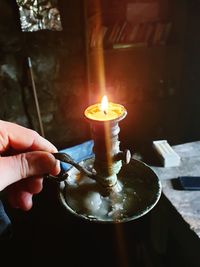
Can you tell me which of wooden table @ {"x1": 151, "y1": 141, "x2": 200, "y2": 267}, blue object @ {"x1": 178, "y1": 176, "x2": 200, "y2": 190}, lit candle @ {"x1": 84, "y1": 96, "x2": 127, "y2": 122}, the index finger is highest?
lit candle @ {"x1": 84, "y1": 96, "x2": 127, "y2": 122}

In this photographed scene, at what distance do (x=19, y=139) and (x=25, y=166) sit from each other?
24cm

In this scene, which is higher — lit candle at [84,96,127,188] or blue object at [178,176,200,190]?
lit candle at [84,96,127,188]

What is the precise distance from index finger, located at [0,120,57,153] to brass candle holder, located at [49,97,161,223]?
0.56 feet

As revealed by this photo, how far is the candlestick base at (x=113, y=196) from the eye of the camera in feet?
2.72

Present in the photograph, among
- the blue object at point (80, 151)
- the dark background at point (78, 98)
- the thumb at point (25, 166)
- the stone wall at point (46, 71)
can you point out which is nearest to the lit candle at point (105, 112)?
the thumb at point (25, 166)

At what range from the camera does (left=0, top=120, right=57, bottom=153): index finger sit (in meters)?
1.02

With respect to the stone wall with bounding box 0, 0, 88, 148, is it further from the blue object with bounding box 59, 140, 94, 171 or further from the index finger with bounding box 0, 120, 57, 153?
the index finger with bounding box 0, 120, 57, 153

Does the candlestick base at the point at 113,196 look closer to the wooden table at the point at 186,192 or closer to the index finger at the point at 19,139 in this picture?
the index finger at the point at 19,139

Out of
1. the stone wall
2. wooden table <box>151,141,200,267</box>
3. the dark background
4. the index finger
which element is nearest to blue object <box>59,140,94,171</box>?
the dark background

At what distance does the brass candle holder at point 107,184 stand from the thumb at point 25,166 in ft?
0.11

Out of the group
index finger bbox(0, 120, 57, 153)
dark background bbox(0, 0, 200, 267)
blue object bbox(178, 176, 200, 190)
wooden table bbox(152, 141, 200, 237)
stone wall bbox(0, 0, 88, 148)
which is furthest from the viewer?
stone wall bbox(0, 0, 88, 148)

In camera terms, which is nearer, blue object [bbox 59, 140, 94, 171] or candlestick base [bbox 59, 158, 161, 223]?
candlestick base [bbox 59, 158, 161, 223]

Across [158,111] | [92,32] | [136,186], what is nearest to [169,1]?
[92,32]

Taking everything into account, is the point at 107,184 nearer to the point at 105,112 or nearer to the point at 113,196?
the point at 113,196
